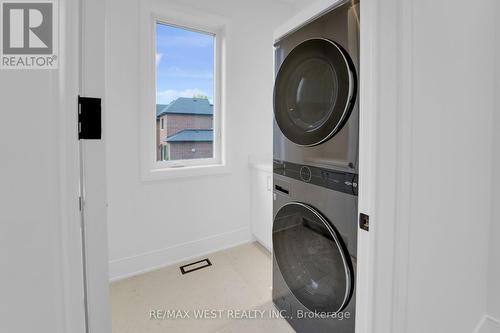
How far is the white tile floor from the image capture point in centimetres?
148

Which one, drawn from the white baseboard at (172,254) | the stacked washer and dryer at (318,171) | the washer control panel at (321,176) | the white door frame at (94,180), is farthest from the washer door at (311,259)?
the white baseboard at (172,254)

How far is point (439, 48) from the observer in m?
0.84

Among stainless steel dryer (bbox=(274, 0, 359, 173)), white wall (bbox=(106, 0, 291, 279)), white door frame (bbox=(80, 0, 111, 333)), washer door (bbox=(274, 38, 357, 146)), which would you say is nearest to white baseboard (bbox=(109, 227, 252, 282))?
white wall (bbox=(106, 0, 291, 279))

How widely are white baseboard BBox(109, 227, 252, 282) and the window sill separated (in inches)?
24.7

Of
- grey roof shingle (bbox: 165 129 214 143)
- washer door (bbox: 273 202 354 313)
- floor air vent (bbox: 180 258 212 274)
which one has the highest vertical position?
grey roof shingle (bbox: 165 129 214 143)

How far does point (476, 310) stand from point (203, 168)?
2052 millimetres

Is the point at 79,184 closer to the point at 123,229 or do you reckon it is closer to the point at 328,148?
the point at 328,148

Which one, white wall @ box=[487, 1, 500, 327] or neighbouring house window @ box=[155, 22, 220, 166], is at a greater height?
neighbouring house window @ box=[155, 22, 220, 166]

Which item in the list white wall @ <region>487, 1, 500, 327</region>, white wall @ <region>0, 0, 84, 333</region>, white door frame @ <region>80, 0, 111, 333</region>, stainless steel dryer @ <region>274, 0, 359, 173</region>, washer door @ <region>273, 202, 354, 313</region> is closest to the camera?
white wall @ <region>0, 0, 84, 333</region>

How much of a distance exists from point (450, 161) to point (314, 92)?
2.00ft

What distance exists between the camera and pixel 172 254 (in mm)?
2191

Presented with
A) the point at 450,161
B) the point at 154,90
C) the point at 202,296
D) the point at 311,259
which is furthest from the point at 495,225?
the point at 154,90

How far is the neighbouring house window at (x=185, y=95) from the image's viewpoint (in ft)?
7.17

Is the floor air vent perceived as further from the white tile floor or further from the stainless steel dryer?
the stainless steel dryer
